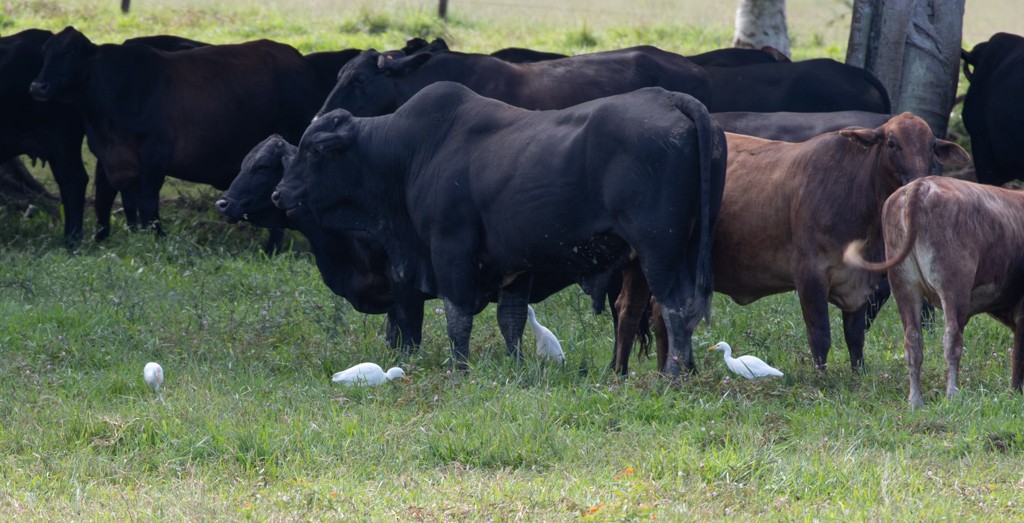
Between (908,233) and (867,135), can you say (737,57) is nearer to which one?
(867,135)

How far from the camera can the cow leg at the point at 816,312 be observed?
7332 mm

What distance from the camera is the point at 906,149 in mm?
7074

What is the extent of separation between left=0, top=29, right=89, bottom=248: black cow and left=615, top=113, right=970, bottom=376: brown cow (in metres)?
6.55

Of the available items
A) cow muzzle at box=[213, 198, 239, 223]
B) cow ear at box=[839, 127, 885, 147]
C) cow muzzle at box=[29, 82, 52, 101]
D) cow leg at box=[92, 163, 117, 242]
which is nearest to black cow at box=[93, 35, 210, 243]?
cow leg at box=[92, 163, 117, 242]

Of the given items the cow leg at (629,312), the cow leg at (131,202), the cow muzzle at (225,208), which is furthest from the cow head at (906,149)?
the cow leg at (131,202)

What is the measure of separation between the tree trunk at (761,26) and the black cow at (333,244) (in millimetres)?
9417

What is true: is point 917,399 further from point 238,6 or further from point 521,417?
point 238,6

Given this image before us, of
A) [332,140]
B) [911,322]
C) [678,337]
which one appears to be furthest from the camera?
[332,140]

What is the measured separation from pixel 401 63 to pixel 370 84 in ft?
1.01

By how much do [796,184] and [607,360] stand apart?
1453mm

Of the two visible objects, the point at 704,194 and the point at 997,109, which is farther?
the point at 997,109

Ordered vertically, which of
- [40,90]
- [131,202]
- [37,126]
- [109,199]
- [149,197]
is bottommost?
[109,199]

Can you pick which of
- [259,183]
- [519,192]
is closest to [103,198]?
[259,183]

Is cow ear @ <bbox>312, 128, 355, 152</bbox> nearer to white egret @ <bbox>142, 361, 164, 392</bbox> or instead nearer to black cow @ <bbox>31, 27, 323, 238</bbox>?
white egret @ <bbox>142, 361, 164, 392</bbox>
